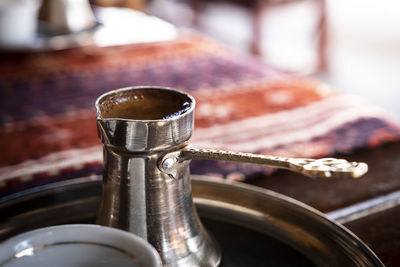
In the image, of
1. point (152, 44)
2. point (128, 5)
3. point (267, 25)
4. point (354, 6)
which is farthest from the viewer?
point (354, 6)

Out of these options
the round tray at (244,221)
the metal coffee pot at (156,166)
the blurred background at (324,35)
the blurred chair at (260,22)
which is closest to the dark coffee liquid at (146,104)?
the metal coffee pot at (156,166)

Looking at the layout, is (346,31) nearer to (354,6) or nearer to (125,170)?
(354,6)

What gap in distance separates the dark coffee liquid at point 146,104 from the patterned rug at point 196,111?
21 centimetres

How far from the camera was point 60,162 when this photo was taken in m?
0.61

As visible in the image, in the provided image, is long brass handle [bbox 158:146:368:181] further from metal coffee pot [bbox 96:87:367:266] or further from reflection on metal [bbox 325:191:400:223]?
reflection on metal [bbox 325:191:400:223]

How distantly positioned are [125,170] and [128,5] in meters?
1.88

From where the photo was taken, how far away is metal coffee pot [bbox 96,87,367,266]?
0.32 meters

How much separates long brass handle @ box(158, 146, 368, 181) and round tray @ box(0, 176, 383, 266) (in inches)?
3.9

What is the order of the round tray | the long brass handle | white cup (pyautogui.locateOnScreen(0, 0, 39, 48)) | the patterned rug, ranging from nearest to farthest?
the long brass handle, the round tray, the patterned rug, white cup (pyautogui.locateOnScreen(0, 0, 39, 48))

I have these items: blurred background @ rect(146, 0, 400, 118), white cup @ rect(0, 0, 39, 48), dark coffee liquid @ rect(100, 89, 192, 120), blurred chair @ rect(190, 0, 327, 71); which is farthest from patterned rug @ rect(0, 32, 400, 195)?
blurred chair @ rect(190, 0, 327, 71)

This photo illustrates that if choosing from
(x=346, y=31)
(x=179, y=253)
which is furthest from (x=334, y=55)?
(x=179, y=253)

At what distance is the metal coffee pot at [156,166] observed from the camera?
1.07 ft

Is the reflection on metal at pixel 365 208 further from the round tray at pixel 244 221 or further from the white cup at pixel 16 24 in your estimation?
the white cup at pixel 16 24

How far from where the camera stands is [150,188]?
345 millimetres
